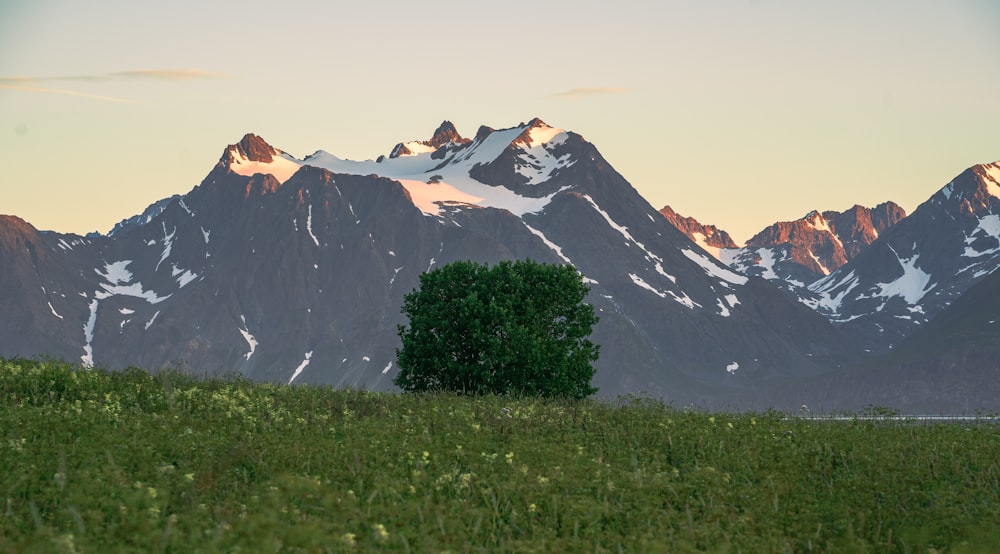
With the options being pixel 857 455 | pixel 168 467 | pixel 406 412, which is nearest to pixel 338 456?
pixel 168 467

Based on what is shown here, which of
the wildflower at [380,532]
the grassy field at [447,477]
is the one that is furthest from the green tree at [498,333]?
the wildflower at [380,532]

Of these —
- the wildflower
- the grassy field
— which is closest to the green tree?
the grassy field

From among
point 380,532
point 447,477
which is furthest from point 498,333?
point 380,532

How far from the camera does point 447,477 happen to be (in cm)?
2364

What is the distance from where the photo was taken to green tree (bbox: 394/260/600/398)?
57750mm

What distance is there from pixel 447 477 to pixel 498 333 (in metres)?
35.6

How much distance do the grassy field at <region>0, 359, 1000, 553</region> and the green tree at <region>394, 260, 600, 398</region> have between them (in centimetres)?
2309

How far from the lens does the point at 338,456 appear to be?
2502cm

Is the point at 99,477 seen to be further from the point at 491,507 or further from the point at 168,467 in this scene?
the point at 491,507

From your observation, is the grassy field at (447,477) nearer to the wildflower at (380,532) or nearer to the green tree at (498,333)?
the wildflower at (380,532)

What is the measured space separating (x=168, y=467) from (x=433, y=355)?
37.5 m

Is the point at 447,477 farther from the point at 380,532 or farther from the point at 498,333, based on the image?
the point at 498,333

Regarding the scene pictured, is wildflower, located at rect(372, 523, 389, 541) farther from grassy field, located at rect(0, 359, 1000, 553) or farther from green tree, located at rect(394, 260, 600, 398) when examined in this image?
green tree, located at rect(394, 260, 600, 398)

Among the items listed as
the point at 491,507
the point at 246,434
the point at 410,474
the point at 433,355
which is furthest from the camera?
the point at 433,355
